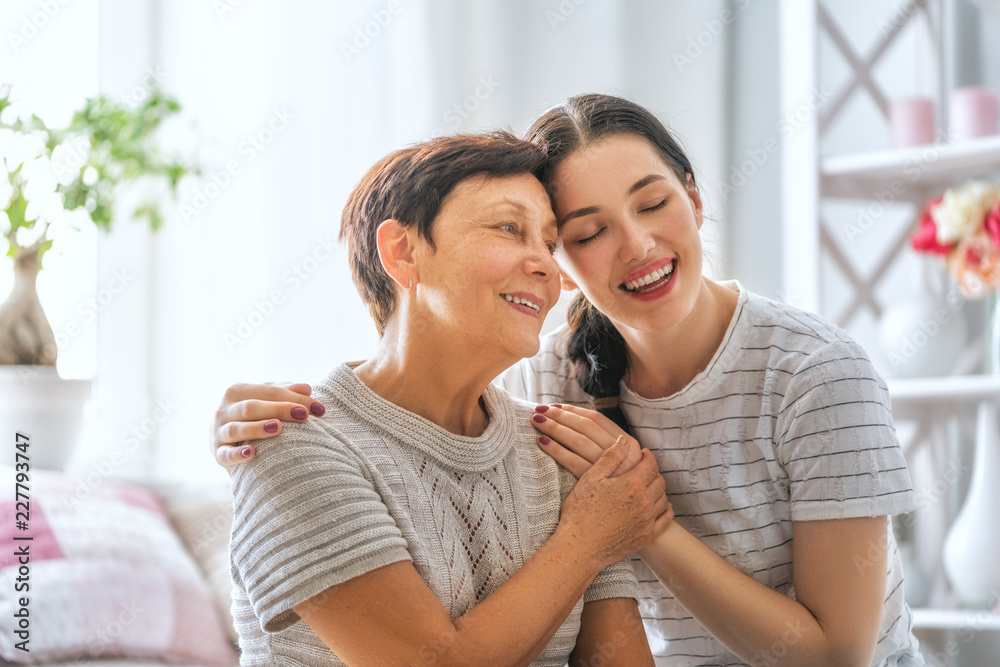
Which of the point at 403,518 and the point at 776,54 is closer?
the point at 403,518

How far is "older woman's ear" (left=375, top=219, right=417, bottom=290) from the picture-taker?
4.36 feet

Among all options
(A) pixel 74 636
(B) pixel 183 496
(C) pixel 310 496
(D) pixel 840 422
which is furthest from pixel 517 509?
(B) pixel 183 496

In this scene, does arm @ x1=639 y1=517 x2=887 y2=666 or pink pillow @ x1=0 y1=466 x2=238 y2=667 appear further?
pink pillow @ x1=0 y1=466 x2=238 y2=667

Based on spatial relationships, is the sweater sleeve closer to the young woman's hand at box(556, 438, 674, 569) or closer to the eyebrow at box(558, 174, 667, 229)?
the young woman's hand at box(556, 438, 674, 569)

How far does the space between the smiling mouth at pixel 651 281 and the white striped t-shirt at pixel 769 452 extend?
18 centimetres

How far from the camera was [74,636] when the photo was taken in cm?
184

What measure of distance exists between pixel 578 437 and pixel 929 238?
56.3 inches

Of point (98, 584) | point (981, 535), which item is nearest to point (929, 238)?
point (981, 535)

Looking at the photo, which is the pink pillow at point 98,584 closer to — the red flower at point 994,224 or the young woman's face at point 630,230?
the young woman's face at point 630,230

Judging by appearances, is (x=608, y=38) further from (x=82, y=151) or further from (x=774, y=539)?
(x=774, y=539)

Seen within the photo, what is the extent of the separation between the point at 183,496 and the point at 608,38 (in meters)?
1.93

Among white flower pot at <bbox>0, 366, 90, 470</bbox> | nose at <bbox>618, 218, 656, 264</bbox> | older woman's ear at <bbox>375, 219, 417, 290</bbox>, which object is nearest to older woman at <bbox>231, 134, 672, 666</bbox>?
older woman's ear at <bbox>375, 219, 417, 290</bbox>

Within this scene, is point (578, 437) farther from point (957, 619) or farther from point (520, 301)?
point (957, 619)

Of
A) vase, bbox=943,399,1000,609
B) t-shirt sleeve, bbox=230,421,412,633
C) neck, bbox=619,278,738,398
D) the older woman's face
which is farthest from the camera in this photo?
vase, bbox=943,399,1000,609
